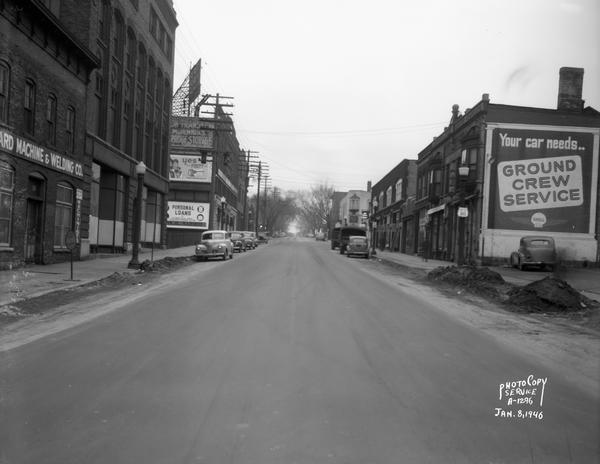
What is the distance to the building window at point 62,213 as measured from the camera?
68.8 feet

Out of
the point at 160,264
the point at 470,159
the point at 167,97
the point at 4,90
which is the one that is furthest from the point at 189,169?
the point at 4,90

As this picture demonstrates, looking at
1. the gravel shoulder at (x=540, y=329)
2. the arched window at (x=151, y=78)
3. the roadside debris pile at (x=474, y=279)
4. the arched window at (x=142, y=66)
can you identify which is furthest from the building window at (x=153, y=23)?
the gravel shoulder at (x=540, y=329)

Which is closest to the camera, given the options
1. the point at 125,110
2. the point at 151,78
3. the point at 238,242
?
the point at 125,110

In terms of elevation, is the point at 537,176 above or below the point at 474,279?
above

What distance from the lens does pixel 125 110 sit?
30609mm

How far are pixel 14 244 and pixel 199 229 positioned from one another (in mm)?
34821

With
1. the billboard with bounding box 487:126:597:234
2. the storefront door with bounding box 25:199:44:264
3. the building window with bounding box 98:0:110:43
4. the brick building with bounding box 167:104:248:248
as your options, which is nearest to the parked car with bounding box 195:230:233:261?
the storefront door with bounding box 25:199:44:264

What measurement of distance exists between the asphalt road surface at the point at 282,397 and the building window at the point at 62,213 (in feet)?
43.0

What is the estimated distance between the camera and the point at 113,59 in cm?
2772

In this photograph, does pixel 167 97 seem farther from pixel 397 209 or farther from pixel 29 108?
pixel 397 209

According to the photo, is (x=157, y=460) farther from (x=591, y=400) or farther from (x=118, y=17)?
(x=118, y=17)

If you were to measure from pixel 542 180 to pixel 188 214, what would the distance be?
32872 millimetres

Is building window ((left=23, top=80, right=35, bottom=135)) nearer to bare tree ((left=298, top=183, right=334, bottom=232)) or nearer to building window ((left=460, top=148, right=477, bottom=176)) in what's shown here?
building window ((left=460, top=148, right=477, bottom=176))
